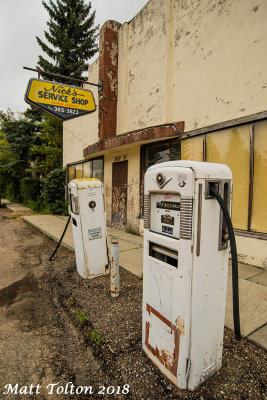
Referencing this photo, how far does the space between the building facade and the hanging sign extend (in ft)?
4.76

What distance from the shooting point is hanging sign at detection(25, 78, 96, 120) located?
566 cm

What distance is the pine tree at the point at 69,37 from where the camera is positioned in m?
16.1

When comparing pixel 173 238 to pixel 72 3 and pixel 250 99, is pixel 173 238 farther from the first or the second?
pixel 72 3

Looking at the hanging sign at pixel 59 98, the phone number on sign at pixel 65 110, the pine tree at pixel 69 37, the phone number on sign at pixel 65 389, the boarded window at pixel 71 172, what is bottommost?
the phone number on sign at pixel 65 389

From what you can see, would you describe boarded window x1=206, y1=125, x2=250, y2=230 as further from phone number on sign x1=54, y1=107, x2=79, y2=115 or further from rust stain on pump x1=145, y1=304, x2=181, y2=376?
phone number on sign x1=54, y1=107, x2=79, y2=115

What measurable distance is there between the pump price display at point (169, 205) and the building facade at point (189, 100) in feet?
10.8

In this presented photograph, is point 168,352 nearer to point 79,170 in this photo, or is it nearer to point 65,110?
point 65,110

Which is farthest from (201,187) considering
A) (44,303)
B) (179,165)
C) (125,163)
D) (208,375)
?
(125,163)

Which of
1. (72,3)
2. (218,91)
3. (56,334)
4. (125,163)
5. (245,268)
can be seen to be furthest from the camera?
(72,3)

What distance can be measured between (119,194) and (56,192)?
208 inches

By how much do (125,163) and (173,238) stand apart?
6.52 metres

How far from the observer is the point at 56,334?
267 centimetres

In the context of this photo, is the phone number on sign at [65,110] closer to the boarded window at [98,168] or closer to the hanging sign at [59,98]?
the hanging sign at [59,98]

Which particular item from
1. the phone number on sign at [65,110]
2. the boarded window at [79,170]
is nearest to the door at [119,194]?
the phone number on sign at [65,110]
